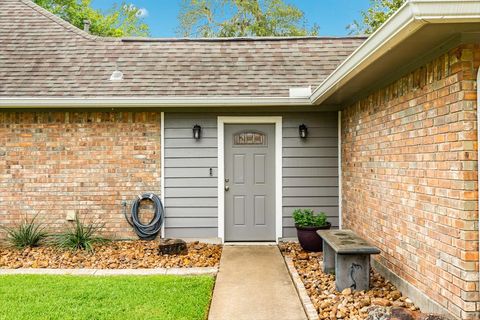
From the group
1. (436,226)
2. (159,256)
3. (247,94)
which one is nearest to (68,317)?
(159,256)

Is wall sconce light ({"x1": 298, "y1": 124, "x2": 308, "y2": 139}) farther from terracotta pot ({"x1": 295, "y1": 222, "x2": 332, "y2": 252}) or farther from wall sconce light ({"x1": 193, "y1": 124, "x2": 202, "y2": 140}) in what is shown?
wall sconce light ({"x1": 193, "y1": 124, "x2": 202, "y2": 140})

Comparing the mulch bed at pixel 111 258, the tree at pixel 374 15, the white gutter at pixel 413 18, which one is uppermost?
the tree at pixel 374 15

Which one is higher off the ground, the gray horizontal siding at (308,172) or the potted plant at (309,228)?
the gray horizontal siding at (308,172)

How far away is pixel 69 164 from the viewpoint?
691 cm

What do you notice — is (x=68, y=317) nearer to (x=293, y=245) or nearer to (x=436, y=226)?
(x=436, y=226)

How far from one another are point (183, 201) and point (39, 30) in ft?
14.5

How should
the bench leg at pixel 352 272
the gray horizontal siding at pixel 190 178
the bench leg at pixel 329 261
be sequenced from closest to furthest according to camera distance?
the bench leg at pixel 352 272, the bench leg at pixel 329 261, the gray horizontal siding at pixel 190 178

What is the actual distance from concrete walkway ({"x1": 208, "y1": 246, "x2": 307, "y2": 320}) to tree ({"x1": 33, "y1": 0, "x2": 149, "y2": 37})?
15.9 m

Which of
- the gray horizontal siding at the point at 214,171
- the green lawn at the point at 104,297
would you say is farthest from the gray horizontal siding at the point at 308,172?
the green lawn at the point at 104,297

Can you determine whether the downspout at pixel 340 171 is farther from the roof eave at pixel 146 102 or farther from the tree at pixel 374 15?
the tree at pixel 374 15

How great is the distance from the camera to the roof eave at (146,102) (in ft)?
21.0

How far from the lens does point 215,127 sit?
7020mm

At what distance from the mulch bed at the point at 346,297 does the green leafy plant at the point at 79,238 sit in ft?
10.1

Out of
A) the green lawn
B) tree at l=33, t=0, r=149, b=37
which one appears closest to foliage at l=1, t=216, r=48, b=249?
the green lawn
